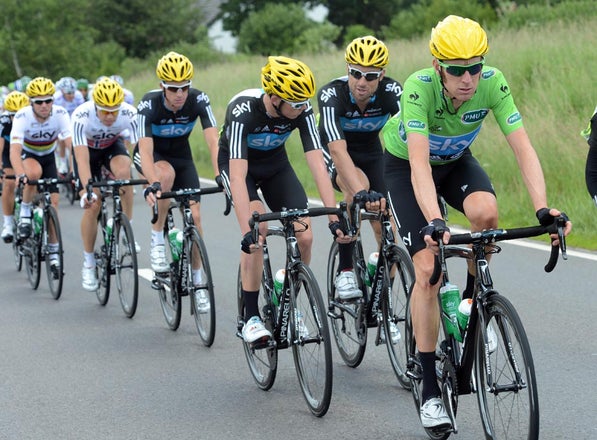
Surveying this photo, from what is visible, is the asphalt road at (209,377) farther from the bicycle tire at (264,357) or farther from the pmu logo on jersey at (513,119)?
the pmu logo on jersey at (513,119)

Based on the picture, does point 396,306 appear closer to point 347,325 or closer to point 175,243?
point 347,325

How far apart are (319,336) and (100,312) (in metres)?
4.21

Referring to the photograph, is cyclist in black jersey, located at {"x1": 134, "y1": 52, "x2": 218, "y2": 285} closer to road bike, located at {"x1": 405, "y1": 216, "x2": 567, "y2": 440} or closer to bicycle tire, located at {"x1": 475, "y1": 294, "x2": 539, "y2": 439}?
road bike, located at {"x1": 405, "y1": 216, "x2": 567, "y2": 440}

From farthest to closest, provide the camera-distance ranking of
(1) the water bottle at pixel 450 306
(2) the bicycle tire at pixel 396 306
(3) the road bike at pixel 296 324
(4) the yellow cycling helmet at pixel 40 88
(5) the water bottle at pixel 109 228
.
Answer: (4) the yellow cycling helmet at pixel 40 88 → (5) the water bottle at pixel 109 228 → (2) the bicycle tire at pixel 396 306 → (3) the road bike at pixel 296 324 → (1) the water bottle at pixel 450 306

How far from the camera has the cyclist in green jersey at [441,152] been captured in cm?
561

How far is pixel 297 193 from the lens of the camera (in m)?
8.02

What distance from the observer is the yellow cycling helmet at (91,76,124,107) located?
10.9 meters

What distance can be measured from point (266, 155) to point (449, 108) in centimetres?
229

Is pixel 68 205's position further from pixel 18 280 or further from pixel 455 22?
pixel 455 22

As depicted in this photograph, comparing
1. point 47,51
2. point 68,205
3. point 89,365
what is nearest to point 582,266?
point 89,365

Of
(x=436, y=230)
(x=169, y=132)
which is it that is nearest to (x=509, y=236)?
(x=436, y=230)

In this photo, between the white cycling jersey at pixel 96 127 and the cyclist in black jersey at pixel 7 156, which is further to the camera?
the cyclist in black jersey at pixel 7 156

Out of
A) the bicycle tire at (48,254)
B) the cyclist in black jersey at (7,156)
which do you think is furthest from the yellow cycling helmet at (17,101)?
the bicycle tire at (48,254)

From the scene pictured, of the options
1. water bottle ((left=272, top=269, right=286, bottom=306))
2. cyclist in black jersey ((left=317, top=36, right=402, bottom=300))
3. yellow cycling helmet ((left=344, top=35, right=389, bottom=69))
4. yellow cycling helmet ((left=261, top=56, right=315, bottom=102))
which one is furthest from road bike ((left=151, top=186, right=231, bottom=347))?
yellow cycling helmet ((left=261, top=56, right=315, bottom=102))
